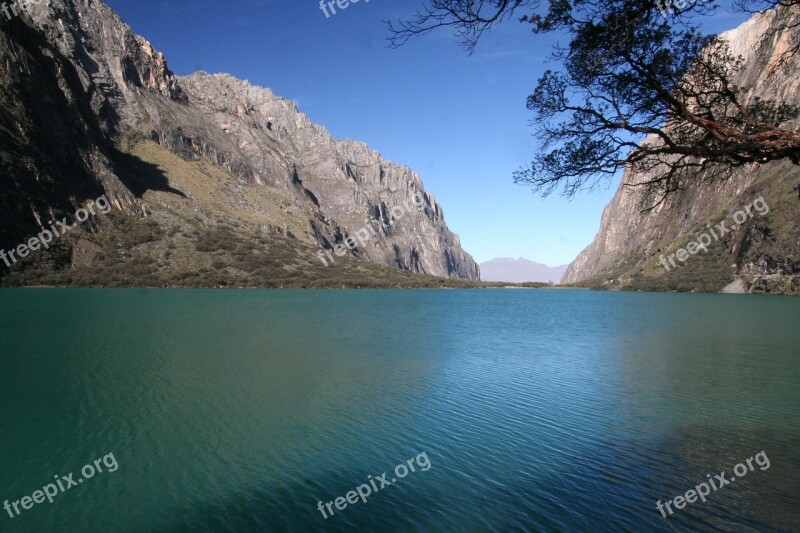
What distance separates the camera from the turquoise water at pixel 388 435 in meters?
10.7

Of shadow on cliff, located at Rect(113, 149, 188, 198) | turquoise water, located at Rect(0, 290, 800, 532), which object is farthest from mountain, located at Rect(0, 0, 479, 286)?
turquoise water, located at Rect(0, 290, 800, 532)

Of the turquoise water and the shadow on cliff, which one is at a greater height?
the shadow on cliff

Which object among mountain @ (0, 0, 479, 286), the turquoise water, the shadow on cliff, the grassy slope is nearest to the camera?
the turquoise water

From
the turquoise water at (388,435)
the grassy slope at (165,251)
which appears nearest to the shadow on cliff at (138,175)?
the grassy slope at (165,251)

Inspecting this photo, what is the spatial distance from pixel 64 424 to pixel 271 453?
802cm

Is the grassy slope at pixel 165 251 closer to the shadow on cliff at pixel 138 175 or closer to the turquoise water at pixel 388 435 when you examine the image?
the shadow on cliff at pixel 138 175

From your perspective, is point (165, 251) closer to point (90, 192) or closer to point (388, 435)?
point (90, 192)

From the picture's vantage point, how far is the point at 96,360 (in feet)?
87.7

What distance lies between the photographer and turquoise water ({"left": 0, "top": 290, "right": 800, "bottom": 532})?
35.2 ft

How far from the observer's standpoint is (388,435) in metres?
16.1

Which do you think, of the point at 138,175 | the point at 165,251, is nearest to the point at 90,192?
the point at 165,251

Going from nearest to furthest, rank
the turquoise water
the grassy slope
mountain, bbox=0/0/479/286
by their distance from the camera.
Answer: the turquoise water
mountain, bbox=0/0/479/286
the grassy slope

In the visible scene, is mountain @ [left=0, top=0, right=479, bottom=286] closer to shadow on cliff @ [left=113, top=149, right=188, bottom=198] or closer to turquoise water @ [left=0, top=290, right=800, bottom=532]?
shadow on cliff @ [left=113, top=149, right=188, bottom=198]

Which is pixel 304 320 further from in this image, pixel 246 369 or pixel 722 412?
pixel 722 412
